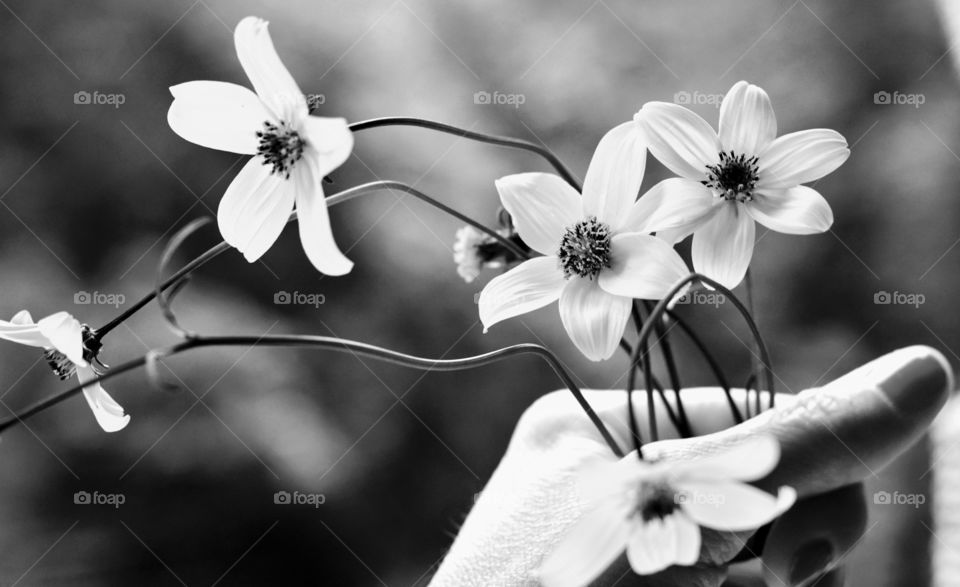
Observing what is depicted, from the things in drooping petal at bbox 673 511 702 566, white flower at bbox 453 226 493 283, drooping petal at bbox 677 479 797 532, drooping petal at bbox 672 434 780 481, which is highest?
white flower at bbox 453 226 493 283

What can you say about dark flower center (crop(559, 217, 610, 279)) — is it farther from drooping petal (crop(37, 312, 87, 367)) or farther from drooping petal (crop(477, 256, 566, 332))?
drooping petal (crop(37, 312, 87, 367))

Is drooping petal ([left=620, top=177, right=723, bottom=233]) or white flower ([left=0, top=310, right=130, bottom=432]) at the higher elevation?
drooping petal ([left=620, top=177, right=723, bottom=233])

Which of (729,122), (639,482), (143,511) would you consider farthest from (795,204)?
(143,511)

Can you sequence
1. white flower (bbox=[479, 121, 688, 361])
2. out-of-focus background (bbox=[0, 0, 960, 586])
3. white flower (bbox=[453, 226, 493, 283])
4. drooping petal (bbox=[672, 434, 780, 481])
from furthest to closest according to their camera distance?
out-of-focus background (bbox=[0, 0, 960, 586]) < white flower (bbox=[453, 226, 493, 283]) < white flower (bbox=[479, 121, 688, 361]) < drooping petal (bbox=[672, 434, 780, 481])

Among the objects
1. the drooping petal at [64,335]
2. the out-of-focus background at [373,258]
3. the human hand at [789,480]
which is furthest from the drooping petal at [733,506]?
the out-of-focus background at [373,258]

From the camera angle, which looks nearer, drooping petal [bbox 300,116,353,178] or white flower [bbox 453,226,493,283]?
drooping petal [bbox 300,116,353,178]

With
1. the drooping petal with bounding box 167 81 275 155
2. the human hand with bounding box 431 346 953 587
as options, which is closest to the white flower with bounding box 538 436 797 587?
the human hand with bounding box 431 346 953 587

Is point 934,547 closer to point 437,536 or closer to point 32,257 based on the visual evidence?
point 437,536

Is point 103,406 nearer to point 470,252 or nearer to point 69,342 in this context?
point 69,342

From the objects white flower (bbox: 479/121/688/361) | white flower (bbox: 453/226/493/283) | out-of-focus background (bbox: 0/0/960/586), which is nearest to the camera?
white flower (bbox: 479/121/688/361)
